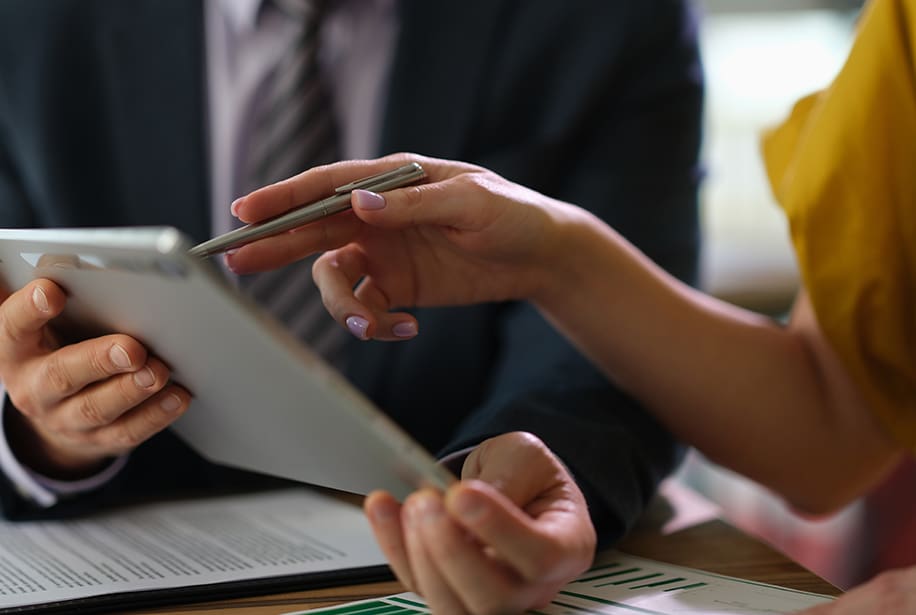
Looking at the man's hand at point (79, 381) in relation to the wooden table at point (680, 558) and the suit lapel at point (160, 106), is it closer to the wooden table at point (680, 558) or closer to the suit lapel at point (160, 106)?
the wooden table at point (680, 558)

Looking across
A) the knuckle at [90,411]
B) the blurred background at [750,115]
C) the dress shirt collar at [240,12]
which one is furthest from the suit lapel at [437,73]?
the blurred background at [750,115]

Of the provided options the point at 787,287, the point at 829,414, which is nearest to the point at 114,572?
the point at 829,414

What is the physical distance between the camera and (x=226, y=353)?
319 millimetres

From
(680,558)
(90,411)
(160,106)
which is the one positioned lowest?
(680,558)

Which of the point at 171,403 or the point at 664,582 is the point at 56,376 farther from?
the point at 664,582

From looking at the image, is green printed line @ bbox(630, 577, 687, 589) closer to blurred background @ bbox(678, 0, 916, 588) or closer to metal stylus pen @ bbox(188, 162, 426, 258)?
metal stylus pen @ bbox(188, 162, 426, 258)

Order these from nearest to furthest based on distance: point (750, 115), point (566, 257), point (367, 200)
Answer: point (367, 200)
point (566, 257)
point (750, 115)

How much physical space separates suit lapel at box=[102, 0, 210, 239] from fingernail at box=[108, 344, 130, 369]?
337 mm

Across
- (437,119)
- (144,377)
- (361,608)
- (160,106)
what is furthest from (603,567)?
(160,106)

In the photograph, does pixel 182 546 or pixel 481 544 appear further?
pixel 182 546

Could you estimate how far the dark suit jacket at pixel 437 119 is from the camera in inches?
27.0

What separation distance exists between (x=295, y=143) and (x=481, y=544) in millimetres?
466

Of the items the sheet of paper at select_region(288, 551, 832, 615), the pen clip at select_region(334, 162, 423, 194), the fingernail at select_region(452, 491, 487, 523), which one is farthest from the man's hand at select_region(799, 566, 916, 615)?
the pen clip at select_region(334, 162, 423, 194)

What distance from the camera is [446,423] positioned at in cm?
71
